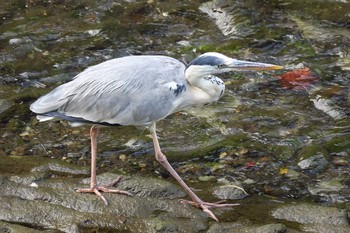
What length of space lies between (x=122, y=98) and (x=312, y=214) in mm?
1649

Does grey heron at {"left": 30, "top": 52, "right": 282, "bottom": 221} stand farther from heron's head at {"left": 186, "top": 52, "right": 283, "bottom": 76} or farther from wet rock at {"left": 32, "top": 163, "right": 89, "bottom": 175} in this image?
wet rock at {"left": 32, "top": 163, "right": 89, "bottom": 175}

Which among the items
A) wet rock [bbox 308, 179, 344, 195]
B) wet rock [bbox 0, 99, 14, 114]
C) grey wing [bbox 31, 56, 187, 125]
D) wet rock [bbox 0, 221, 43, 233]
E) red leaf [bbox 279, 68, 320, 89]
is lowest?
wet rock [bbox 0, 99, 14, 114]

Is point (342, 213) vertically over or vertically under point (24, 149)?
over

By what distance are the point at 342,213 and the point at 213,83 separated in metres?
1.38


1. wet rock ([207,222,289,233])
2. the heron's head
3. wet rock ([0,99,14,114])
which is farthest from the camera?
wet rock ([0,99,14,114])

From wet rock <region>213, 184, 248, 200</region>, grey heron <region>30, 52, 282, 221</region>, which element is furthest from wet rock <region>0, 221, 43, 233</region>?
wet rock <region>213, 184, 248, 200</region>

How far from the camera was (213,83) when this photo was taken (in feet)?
18.9

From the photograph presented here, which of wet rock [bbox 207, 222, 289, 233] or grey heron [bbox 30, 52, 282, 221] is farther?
grey heron [bbox 30, 52, 282, 221]

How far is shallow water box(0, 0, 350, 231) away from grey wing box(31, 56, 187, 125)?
0.78m

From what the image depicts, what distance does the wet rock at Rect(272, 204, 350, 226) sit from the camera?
209 inches

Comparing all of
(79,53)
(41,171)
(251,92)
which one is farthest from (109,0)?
(41,171)

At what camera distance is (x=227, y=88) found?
7859 mm

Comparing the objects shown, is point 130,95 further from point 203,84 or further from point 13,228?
point 13,228

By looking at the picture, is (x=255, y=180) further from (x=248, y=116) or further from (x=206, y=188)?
(x=248, y=116)
